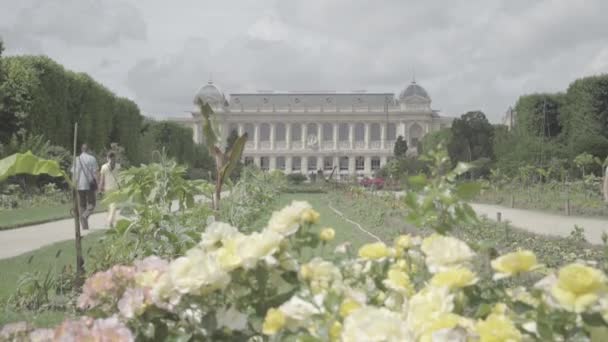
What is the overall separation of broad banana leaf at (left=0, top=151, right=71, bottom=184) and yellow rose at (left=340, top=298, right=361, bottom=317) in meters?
3.07

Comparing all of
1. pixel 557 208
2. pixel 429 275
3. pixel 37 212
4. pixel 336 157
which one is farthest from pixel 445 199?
pixel 336 157

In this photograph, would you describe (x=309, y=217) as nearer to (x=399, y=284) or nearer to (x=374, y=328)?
(x=399, y=284)

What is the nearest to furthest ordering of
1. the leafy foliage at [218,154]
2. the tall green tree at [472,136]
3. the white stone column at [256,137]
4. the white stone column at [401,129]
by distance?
1. the leafy foliage at [218,154]
2. the tall green tree at [472,136]
3. the white stone column at [401,129]
4. the white stone column at [256,137]

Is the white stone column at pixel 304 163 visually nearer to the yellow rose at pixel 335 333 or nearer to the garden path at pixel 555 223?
the garden path at pixel 555 223

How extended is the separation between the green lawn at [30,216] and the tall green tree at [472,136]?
104ft

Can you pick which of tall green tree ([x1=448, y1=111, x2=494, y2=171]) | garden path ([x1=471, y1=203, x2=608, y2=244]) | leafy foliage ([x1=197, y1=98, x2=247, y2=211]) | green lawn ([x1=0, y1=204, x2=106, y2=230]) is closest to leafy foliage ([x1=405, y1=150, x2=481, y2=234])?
leafy foliage ([x1=197, y1=98, x2=247, y2=211])

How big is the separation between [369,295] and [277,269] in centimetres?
21

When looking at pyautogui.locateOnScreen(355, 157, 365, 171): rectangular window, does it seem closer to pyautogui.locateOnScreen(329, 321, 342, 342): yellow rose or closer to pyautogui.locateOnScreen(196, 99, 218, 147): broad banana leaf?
pyautogui.locateOnScreen(196, 99, 218, 147): broad banana leaf

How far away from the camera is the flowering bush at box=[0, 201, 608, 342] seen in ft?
3.32

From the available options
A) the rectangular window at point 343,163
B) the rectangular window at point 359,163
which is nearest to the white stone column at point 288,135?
the rectangular window at point 343,163

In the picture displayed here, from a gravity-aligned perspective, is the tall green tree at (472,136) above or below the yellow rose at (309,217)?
above

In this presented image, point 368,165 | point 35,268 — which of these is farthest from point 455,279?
point 368,165

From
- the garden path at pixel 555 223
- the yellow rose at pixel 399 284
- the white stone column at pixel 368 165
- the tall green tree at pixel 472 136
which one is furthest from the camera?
the white stone column at pixel 368 165

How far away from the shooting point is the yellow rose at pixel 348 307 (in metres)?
1.17
